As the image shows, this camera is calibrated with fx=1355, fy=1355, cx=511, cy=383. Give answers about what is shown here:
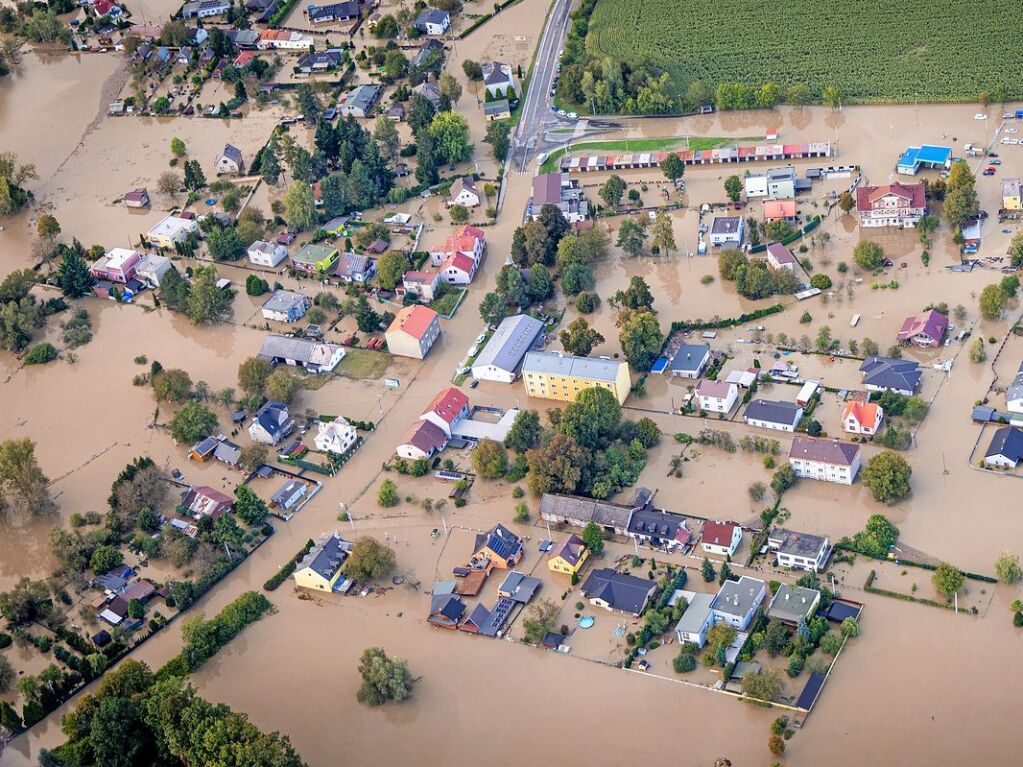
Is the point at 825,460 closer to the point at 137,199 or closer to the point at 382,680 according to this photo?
the point at 382,680

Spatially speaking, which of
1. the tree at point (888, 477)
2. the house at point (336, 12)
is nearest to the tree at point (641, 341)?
the tree at point (888, 477)

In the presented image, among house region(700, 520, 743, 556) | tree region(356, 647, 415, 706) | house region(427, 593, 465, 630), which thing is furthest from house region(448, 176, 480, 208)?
tree region(356, 647, 415, 706)

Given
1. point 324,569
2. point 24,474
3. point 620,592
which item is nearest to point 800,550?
point 620,592

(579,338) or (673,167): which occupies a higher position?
(673,167)

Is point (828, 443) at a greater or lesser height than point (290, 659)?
greater

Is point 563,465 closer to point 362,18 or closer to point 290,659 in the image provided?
point 290,659

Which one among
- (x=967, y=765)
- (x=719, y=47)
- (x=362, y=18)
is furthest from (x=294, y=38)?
(x=967, y=765)

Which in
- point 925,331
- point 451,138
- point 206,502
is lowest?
point 206,502
